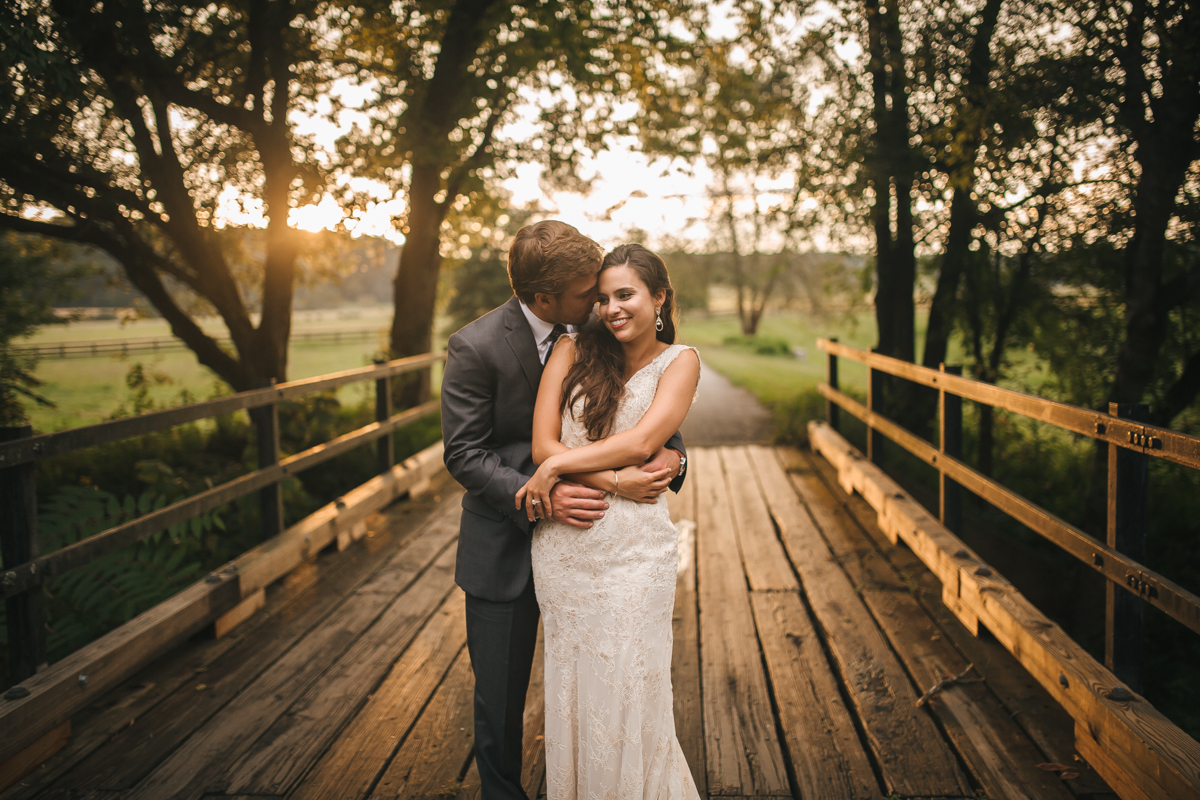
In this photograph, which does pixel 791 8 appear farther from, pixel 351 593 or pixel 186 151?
pixel 351 593

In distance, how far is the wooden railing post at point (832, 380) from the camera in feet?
23.8

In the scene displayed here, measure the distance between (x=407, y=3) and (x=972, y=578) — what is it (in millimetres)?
7528

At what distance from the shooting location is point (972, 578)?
3508 millimetres

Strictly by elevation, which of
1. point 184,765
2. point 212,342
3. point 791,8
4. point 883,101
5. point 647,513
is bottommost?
point 184,765

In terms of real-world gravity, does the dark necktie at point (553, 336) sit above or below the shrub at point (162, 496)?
above

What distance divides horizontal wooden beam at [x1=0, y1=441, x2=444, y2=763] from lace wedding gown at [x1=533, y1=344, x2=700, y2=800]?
71.6 inches

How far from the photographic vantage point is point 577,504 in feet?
6.74

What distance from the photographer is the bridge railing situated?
2566mm

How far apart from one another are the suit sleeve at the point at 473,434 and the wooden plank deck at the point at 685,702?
113 cm

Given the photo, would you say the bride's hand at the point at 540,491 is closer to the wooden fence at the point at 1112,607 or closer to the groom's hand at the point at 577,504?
→ the groom's hand at the point at 577,504

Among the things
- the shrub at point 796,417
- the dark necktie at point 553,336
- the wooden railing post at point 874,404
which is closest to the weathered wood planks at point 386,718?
the dark necktie at point 553,336

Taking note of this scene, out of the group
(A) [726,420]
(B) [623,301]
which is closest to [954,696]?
(B) [623,301]

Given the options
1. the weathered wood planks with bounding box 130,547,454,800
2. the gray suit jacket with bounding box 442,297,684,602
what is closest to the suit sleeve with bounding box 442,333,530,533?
the gray suit jacket with bounding box 442,297,684,602

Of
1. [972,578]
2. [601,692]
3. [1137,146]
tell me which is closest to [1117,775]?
[972,578]
